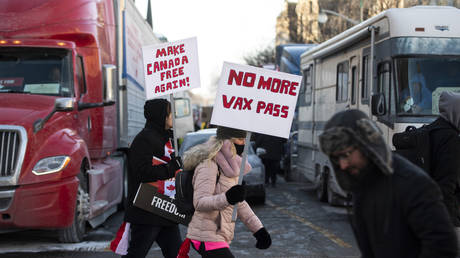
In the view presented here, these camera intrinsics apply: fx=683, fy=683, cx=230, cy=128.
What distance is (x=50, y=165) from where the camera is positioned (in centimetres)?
834

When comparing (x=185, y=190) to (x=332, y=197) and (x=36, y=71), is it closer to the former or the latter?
(x=36, y=71)

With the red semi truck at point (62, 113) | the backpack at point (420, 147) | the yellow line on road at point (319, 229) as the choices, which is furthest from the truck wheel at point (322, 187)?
the backpack at point (420, 147)

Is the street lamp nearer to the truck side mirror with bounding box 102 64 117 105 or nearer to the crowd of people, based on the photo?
the truck side mirror with bounding box 102 64 117 105

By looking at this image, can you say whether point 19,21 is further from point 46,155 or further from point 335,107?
point 335,107

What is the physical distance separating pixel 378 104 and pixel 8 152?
5.02 m

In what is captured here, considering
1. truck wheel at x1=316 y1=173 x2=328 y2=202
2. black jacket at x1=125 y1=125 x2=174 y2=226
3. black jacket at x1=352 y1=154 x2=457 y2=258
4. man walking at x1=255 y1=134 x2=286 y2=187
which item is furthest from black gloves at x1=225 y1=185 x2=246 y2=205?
man walking at x1=255 y1=134 x2=286 y2=187

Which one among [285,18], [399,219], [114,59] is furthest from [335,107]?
[285,18]

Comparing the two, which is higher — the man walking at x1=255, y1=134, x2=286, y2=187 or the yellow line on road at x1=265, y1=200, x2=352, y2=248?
the man walking at x1=255, y1=134, x2=286, y2=187

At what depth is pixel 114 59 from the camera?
469 inches

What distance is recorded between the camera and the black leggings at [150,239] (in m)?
5.35

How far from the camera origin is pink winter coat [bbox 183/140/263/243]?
4.42 metres

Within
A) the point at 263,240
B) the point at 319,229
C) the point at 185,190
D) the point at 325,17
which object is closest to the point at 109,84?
the point at 319,229

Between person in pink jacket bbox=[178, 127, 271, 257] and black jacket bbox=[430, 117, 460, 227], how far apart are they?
1.72 m

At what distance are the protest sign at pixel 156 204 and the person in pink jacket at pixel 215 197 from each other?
805 mm
